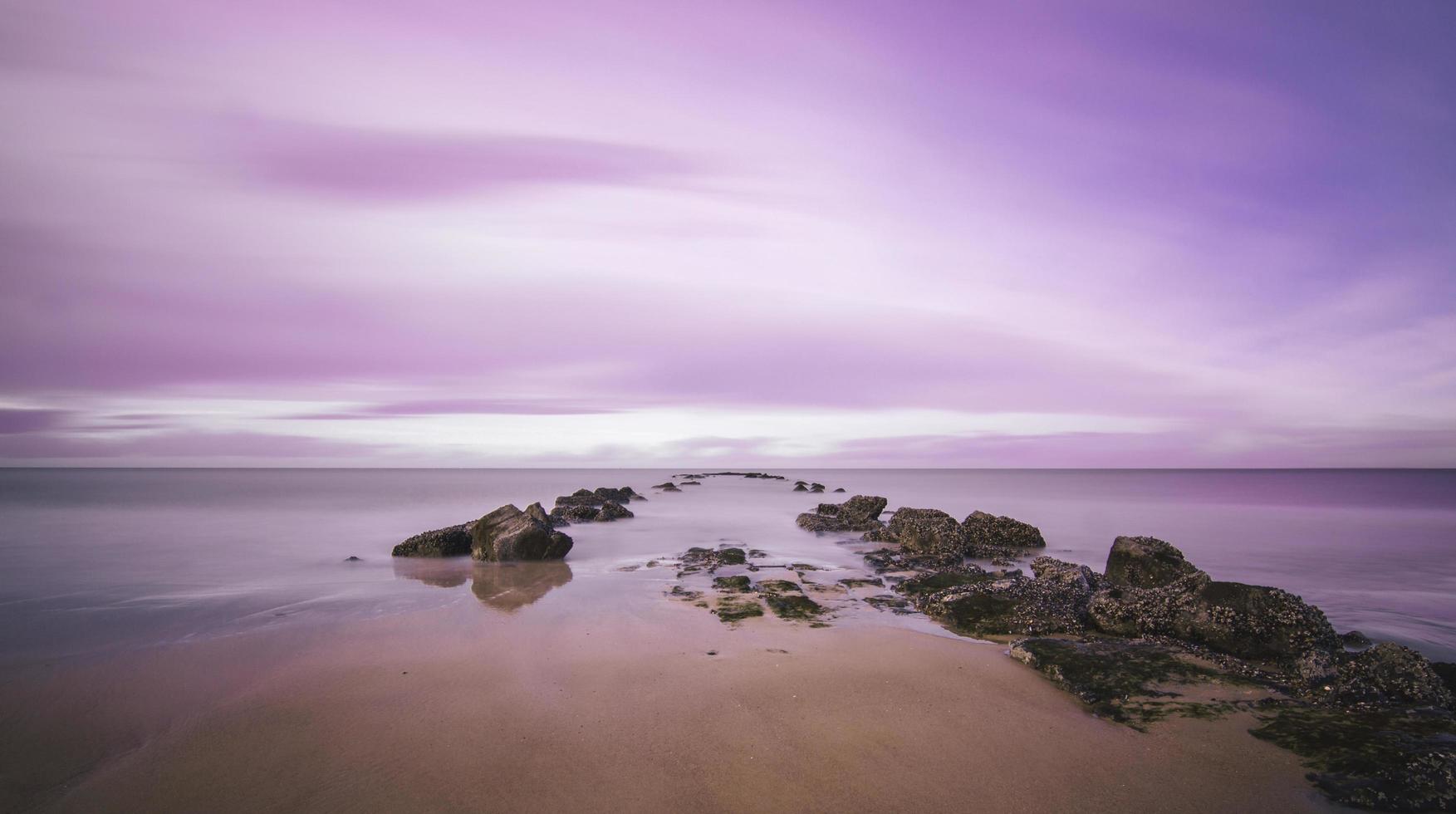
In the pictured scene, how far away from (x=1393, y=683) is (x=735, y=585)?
800 cm

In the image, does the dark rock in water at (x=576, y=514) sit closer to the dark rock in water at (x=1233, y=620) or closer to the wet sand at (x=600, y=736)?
the wet sand at (x=600, y=736)

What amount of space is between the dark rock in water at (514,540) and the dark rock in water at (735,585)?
512 centimetres

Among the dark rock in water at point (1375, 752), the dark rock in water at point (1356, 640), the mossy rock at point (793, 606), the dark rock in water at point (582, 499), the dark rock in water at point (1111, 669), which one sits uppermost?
the dark rock in water at point (1375, 752)

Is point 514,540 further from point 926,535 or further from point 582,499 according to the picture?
point 582,499

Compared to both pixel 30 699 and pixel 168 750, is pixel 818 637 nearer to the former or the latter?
pixel 168 750

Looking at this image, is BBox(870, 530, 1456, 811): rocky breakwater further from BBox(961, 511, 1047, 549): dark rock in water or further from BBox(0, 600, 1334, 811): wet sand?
BBox(961, 511, 1047, 549): dark rock in water

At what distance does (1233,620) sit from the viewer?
7309mm

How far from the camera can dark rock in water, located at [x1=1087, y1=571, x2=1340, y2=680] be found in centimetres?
707

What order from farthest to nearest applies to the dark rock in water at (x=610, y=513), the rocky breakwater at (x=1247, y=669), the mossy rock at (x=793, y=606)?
the dark rock in water at (x=610, y=513) → the mossy rock at (x=793, y=606) → the rocky breakwater at (x=1247, y=669)

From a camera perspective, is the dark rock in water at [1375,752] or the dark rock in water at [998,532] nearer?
the dark rock in water at [1375,752]

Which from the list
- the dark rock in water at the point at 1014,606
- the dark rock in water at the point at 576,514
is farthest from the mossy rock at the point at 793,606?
the dark rock in water at the point at 576,514

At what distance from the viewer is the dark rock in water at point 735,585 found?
10.7 metres

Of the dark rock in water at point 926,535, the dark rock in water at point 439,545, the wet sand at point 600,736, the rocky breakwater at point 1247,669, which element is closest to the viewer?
the wet sand at point 600,736

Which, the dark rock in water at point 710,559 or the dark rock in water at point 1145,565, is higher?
the dark rock in water at point 1145,565
